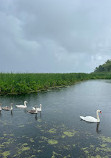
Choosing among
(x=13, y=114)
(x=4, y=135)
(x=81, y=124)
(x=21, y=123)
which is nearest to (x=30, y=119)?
(x=21, y=123)

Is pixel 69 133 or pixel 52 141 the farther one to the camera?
pixel 69 133

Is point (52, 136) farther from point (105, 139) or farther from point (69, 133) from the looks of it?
point (105, 139)

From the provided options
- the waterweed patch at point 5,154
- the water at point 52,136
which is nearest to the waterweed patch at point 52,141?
the water at point 52,136

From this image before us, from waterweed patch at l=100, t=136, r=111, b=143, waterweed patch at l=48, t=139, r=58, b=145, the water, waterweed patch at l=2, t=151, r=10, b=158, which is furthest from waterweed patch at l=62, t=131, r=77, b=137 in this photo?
waterweed patch at l=2, t=151, r=10, b=158

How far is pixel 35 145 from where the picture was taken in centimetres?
863

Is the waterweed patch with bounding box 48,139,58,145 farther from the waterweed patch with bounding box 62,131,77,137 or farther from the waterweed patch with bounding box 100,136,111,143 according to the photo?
the waterweed patch with bounding box 100,136,111,143

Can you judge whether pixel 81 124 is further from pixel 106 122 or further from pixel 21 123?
pixel 21 123

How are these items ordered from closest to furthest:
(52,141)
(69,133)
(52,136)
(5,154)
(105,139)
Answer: (5,154)
(52,141)
(105,139)
(52,136)
(69,133)

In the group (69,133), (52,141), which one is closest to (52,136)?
(52,141)

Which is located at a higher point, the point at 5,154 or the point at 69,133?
the point at 69,133

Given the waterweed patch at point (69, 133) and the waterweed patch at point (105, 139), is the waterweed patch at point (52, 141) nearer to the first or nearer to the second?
the waterweed patch at point (69, 133)

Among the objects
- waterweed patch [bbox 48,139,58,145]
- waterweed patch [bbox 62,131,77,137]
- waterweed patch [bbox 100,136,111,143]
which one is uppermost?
waterweed patch [bbox 62,131,77,137]

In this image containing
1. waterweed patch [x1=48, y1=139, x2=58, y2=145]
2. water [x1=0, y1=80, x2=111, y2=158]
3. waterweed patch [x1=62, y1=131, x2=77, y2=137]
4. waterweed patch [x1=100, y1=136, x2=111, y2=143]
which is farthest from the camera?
waterweed patch [x1=62, y1=131, x2=77, y2=137]

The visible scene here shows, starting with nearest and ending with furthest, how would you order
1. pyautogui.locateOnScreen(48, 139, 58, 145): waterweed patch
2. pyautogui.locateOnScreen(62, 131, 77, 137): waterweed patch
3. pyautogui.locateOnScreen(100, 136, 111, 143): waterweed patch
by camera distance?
pyautogui.locateOnScreen(48, 139, 58, 145): waterweed patch < pyautogui.locateOnScreen(100, 136, 111, 143): waterweed patch < pyautogui.locateOnScreen(62, 131, 77, 137): waterweed patch
